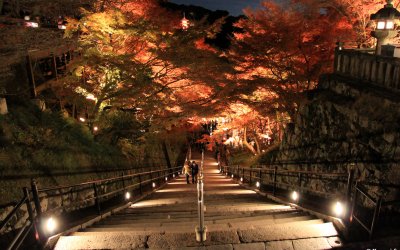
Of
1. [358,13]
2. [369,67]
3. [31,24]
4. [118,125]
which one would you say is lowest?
[118,125]

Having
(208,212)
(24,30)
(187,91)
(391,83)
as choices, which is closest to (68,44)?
(24,30)

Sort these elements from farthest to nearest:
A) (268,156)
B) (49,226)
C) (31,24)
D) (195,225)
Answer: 1. (268,156)
2. (31,24)
3. (195,225)
4. (49,226)

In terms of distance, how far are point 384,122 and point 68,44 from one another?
16.3m

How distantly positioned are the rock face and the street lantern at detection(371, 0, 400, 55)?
1913 mm

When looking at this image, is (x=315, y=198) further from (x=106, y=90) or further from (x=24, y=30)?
(x=24, y=30)

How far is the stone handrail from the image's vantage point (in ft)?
29.6

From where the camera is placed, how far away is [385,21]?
10453 mm

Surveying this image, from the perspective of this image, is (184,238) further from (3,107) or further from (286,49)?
(286,49)

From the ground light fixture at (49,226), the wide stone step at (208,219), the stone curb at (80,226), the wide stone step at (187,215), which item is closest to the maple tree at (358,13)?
the wide stone step at (187,215)

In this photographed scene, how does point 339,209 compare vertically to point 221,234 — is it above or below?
above

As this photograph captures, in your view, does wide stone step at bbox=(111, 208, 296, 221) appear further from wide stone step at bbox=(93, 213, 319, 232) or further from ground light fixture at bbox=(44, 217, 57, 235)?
ground light fixture at bbox=(44, 217, 57, 235)

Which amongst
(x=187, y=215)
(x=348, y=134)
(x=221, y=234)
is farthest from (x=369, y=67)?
(x=221, y=234)

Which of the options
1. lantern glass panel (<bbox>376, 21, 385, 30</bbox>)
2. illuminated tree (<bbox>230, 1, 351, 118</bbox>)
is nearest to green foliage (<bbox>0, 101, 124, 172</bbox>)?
illuminated tree (<bbox>230, 1, 351, 118</bbox>)

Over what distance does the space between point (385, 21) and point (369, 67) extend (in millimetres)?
1896
